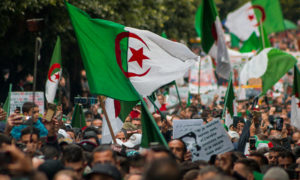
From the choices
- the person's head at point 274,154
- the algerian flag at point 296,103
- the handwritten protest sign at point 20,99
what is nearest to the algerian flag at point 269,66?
the algerian flag at point 296,103

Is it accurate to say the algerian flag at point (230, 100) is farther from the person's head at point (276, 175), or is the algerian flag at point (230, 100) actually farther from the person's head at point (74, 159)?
the person's head at point (74, 159)

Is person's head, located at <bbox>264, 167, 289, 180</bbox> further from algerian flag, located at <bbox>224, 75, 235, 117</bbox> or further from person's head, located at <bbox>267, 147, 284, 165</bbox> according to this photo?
algerian flag, located at <bbox>224, 75, 235, 117</bbox>

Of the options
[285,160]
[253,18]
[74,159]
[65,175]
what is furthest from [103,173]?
[253,18]

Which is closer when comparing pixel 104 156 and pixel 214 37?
pixel 104 156

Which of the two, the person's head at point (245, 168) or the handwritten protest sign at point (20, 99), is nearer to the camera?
the person's head at point (245, 168)

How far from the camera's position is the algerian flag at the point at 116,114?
31.9 ft

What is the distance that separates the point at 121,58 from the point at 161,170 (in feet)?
15.7

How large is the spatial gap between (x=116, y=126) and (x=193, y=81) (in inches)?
468

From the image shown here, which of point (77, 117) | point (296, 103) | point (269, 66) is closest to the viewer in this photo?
point (77, 117)

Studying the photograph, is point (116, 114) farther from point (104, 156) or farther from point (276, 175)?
point (276, 175)

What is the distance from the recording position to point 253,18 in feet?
75.7

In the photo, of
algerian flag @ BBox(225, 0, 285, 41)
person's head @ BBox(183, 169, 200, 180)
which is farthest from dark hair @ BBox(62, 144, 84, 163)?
algerian flag @ BBox(225, 0, 285, 41)

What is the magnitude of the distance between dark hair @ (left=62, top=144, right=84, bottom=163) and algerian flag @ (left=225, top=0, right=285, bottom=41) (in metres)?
17.0

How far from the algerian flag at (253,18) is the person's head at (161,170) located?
19048 mm
